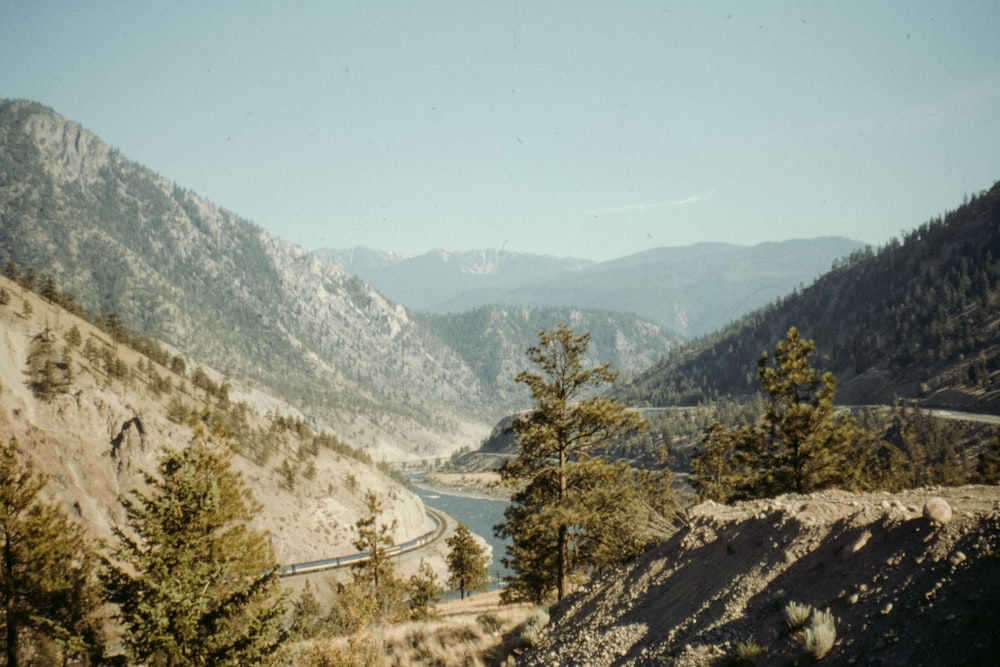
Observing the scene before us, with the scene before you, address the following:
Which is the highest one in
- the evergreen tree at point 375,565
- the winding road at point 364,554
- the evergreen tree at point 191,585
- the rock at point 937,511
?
the rock at point 937,511

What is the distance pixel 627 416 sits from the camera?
18766mm

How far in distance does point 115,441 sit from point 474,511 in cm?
9883

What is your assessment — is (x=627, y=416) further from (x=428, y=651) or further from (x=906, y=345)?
A: (x=906, y=345)

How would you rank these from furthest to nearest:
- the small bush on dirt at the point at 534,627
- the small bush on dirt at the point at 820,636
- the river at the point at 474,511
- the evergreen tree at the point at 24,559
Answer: the river at the point at 474,511
the evergreen tree at the point at 24,559
the small bush on dirt at the point at 534,627
the small bush on dirt at the point at 820,636

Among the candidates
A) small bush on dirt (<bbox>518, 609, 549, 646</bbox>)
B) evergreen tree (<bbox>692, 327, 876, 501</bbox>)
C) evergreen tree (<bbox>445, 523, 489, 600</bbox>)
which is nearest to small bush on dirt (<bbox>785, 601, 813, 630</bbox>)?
small bush on dirt (<bbox>518, 609, 549, 646</bbox>)

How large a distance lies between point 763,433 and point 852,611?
19.2m

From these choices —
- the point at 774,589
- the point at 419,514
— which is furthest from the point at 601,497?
the point at 419,514

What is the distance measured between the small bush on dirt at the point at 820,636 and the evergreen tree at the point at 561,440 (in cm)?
1128

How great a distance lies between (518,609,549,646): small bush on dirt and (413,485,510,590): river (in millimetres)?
93508

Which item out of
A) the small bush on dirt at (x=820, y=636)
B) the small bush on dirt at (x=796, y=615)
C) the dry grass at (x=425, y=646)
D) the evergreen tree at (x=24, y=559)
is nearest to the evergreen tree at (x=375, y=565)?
the evergreen tree at (x=24, y=559)

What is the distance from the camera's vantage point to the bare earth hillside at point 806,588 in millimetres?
6367

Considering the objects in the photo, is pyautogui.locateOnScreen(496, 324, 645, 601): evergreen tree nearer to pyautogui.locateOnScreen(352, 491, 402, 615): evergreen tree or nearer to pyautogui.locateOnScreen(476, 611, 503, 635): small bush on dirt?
pyautogui.locateOnScreen(476, 611, 503, 635): small bush on dirt

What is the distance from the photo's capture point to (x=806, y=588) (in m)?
8.37

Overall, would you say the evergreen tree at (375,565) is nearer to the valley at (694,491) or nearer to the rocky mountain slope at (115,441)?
the valley at (694,491)
